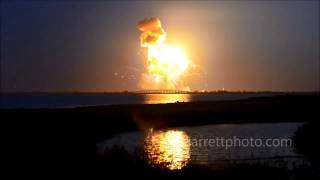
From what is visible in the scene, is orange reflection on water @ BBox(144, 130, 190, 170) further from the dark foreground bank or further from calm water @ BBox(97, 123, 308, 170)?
the dark foreground bank

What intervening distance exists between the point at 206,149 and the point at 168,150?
304 cm

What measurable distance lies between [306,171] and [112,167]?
382 inches

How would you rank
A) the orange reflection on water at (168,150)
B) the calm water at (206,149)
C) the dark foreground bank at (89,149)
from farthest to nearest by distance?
the orange reflection on water at (168,150) < the calm water at (206,149) < the dark foreground bank at (89,149)

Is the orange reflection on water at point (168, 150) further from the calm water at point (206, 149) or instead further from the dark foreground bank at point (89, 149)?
the dark foreground bank at point (89, 149)

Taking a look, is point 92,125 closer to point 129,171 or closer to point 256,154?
point 256,154

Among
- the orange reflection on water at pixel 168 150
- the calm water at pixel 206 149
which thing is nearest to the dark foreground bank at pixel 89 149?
the calm water at pixel 206 149

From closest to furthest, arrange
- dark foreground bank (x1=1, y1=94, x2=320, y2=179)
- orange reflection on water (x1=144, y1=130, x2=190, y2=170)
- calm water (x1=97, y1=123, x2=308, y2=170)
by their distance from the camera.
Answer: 1. dark foreground bank (x1=1, y1=94, x2=320, y2=179)
2. calm water (x1=97, y1=123, x2=308, y2=170)
3. orange reflection on water (x1=144, y1=130, x2=190, y2=170)

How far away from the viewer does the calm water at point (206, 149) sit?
26.2 metres

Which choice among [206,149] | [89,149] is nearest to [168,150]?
[206,149]

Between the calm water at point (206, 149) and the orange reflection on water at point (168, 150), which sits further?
the orange reflection on water at point (168, 150)

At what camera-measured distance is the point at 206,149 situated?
32.9 metres

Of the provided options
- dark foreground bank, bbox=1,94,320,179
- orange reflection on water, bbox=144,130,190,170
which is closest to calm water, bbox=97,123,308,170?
orange reflection on water, bbox=144,130,190,170

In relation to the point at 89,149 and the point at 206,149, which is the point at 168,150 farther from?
the point at 89,149

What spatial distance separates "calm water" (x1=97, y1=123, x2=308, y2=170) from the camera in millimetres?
26250
